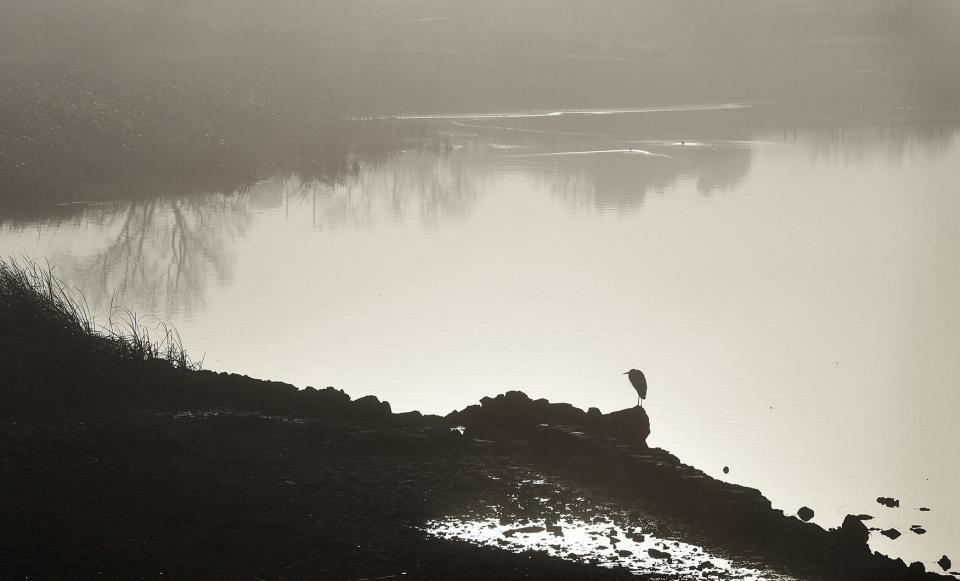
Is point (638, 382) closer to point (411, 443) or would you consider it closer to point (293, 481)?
point (411, 443)

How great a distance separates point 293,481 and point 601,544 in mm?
1678

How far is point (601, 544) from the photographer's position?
6004mm

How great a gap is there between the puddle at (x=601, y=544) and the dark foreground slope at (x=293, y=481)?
105 mm

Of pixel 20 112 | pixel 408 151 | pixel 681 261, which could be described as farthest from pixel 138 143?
pixel 681 261

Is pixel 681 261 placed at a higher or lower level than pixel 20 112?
lower

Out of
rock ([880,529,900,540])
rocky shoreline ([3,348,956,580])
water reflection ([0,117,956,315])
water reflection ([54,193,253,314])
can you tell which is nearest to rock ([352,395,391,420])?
rocky shoreline ([3,348,956,580])

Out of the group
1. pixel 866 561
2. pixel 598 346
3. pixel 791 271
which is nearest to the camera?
pixel 866 561

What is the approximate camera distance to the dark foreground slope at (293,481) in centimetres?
568

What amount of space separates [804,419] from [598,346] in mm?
2342

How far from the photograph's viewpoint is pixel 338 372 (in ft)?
32.8

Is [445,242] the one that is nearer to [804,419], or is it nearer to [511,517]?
[804,419]

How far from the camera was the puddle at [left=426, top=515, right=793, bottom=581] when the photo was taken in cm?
577

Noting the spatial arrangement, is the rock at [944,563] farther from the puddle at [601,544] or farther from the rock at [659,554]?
the rock at [659,554]

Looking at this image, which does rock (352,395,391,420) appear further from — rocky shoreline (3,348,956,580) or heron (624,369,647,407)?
heron (624,369,647,407)
